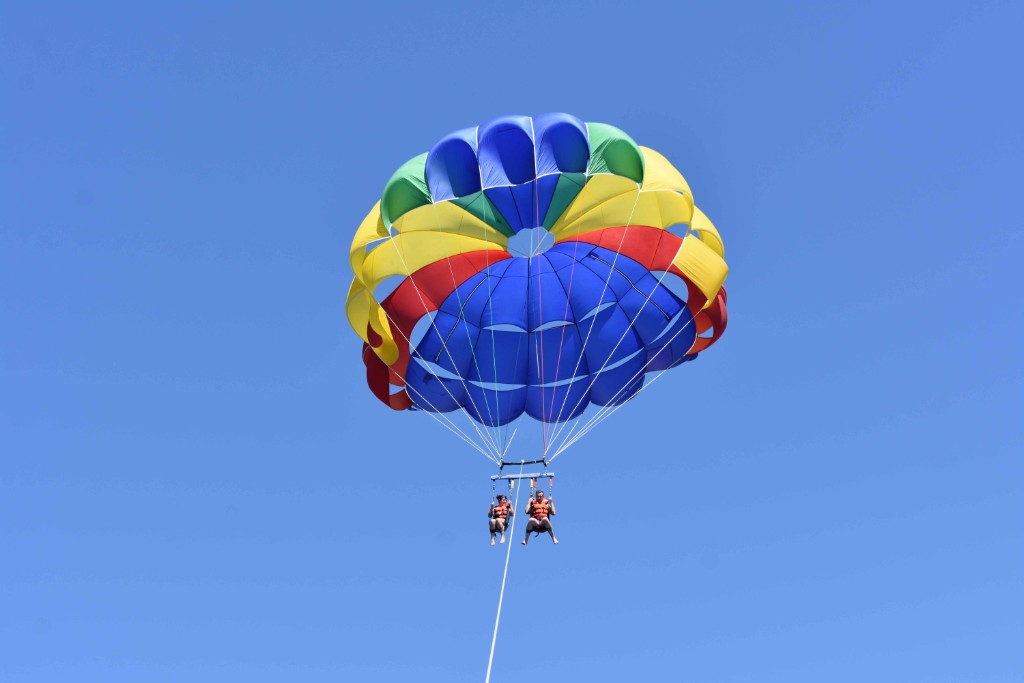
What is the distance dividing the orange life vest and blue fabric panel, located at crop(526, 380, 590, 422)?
237cm

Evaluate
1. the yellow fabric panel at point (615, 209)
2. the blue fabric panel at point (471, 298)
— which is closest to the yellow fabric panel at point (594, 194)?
the yellow fabric panel at point (615, 209)

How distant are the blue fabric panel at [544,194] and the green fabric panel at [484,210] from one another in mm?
476

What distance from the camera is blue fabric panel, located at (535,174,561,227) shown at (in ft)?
66.2

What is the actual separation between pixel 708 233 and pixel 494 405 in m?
4.14

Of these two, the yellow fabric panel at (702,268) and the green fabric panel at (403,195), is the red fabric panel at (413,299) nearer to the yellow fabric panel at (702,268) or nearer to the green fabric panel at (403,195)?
the green fabric panel at (403,195)

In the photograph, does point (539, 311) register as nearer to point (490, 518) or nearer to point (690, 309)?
point (690, 309)

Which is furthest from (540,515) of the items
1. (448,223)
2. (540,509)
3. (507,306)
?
(448,223)

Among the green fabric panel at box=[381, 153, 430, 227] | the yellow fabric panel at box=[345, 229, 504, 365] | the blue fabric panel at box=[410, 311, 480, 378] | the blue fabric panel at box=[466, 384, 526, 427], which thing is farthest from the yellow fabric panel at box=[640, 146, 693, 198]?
the blue fabric panel at box=[466, 384, 526, 427]

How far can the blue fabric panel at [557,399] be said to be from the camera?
21.2 meters

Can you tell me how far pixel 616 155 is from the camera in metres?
18.9

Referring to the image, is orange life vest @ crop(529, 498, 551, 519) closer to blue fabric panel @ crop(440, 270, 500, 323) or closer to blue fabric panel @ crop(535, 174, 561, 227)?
blue fabric panel @ crop(440, 270, 500, 323)

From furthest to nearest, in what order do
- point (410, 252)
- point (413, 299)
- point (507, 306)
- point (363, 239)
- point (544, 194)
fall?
point (507, 306) → point (413, 299) → point (544, 194) → point (410, 252) → point (363, 239)

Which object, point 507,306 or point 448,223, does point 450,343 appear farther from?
point 448,223

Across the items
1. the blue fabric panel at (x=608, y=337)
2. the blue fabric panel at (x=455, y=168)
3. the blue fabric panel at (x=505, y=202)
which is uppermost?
the blue fabric panel at (x=505, y=202)
